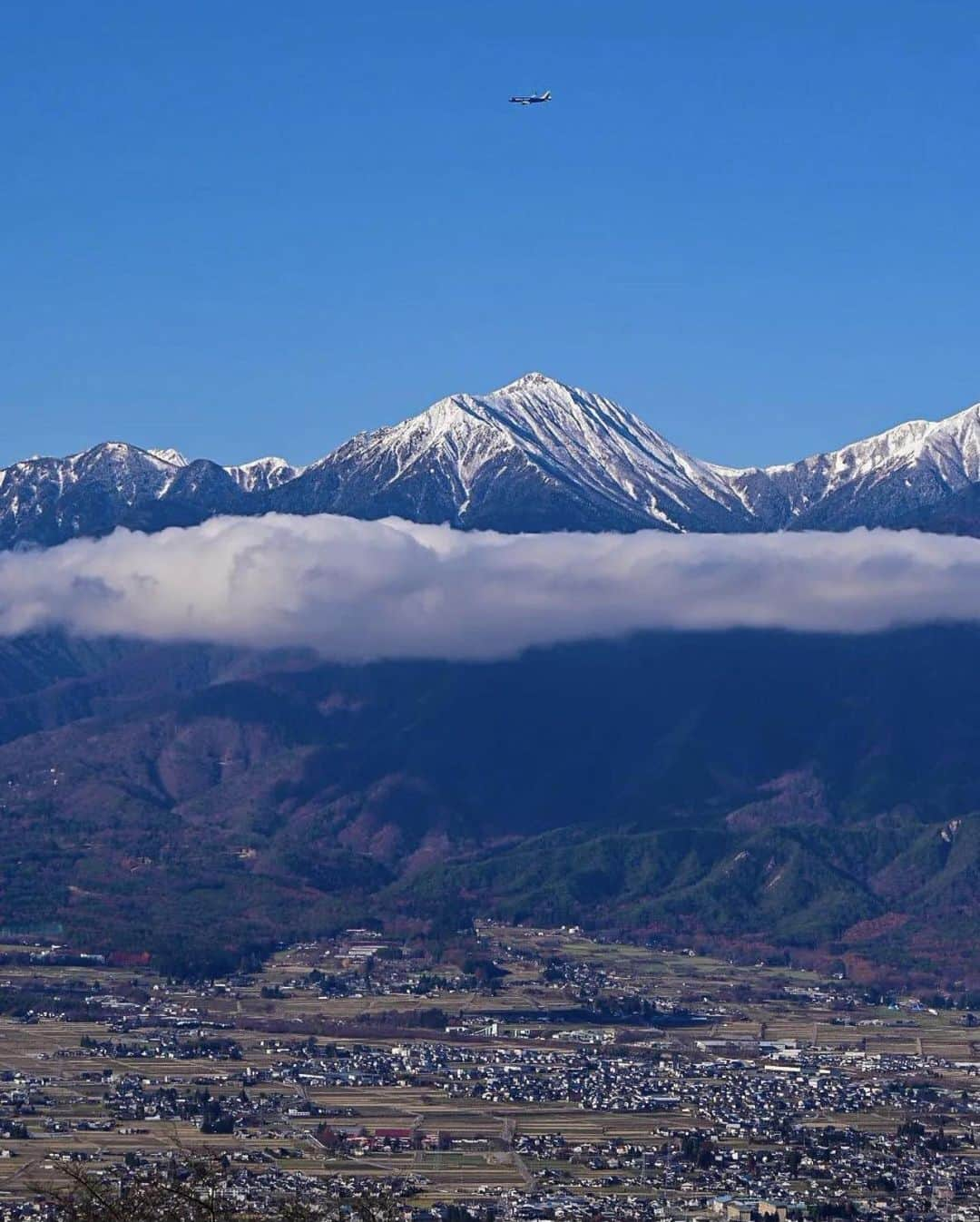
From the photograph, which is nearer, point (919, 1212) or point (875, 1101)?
point (919, 1212)

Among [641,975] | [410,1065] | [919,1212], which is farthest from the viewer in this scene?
[641,975]

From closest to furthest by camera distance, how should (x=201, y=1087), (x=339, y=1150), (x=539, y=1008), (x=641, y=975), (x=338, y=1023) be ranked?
(x=339, y=1150) → (x=201, y=1087) → (x=338, y=1023) → (x=539, y=1008) → (x=641, y=975)

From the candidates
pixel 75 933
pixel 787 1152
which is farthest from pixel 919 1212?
pixel 75 933

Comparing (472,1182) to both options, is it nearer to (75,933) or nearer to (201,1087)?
(201,1087)

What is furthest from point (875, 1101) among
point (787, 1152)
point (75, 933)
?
point (75, 933)

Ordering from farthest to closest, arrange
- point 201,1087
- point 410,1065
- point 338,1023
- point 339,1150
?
point 338,1023 → point 410,1065 → point 201,1087 → point 339,1150

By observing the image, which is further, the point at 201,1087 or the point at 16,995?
the point at 16,995

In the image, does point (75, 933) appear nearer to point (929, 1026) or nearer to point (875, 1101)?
point (929, 1026)

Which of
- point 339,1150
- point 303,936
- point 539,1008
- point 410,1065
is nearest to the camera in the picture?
point 339,1150
